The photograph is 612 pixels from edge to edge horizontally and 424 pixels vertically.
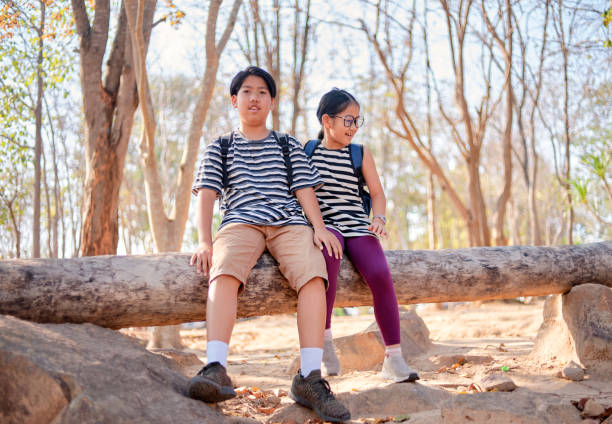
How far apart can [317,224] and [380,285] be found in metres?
0.52

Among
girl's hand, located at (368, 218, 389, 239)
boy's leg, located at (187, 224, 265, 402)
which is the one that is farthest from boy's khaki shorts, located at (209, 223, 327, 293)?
girl's hand, located at (368, 218, 389, 239)

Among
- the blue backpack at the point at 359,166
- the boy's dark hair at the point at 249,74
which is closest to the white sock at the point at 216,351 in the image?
the blue backpack at the point at 359,166

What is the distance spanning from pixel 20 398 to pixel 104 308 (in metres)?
0.73

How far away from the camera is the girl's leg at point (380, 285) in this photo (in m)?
3.02

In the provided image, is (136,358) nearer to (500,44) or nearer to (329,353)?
(329,353)

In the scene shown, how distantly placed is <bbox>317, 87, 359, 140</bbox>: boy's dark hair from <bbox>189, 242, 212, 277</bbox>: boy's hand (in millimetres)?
1231

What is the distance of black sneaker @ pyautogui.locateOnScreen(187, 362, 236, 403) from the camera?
90.5 inches

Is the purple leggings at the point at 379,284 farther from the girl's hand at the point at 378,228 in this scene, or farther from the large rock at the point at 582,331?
the large rock at the point at 582,331

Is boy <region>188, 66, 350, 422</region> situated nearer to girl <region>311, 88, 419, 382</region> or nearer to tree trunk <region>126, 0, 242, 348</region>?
girl <region>311, 88, 419, 382</region>

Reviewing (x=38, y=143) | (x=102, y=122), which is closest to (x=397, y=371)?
(x=102, y=122)

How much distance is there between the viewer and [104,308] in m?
2.71

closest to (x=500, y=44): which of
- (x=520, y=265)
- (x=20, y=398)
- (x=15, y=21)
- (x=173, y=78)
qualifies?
(x=520, y=265)

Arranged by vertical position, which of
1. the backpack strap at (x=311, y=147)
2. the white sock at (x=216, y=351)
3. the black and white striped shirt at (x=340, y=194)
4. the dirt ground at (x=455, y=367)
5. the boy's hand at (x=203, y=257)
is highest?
the backpack strap at (x=311, y=147)

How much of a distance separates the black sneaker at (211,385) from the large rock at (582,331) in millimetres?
2507
